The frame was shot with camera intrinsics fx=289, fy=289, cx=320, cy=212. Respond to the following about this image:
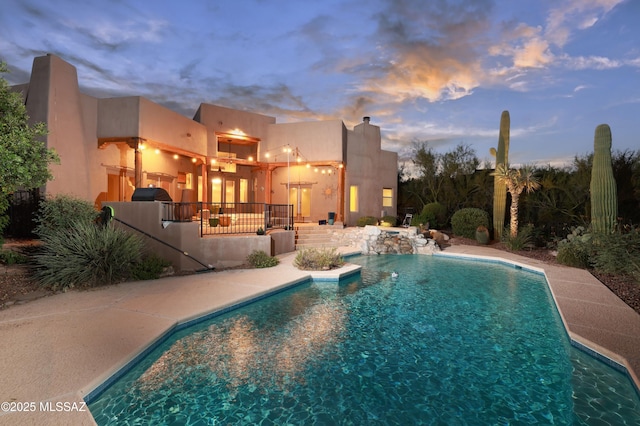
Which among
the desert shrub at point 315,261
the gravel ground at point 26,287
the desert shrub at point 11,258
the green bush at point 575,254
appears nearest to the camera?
the gravel ground at point 26,287

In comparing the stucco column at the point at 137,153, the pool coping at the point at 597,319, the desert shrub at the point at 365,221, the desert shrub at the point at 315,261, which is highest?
the stucco column at the point at 137,153

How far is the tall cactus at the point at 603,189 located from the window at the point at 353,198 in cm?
1053

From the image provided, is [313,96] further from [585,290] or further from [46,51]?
[585,290]

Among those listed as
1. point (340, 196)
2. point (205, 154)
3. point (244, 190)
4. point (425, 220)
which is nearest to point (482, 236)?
point (425, 220)

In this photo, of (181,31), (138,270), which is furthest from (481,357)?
(181,31)

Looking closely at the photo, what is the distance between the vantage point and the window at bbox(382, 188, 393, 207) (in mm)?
19266

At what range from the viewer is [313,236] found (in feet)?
45.3

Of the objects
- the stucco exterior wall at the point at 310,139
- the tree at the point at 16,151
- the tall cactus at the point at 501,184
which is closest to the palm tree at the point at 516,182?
the tall cactus at the point at 501,184

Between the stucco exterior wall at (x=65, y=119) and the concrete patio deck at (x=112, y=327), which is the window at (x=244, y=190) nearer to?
the stucco exterior wall at (x=65, y=119)

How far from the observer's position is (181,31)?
1367 cm

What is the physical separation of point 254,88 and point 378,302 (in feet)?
50.4

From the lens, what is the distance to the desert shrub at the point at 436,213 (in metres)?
18.0

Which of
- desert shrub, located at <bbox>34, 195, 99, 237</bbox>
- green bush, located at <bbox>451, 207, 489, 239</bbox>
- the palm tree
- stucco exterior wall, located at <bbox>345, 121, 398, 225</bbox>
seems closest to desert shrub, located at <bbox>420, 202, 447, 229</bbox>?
green bush, located at <bbox>451, 207, 489, 239</bbox>

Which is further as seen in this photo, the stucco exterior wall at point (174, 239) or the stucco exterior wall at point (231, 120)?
the stucco exterior wall at point (231, 120)
